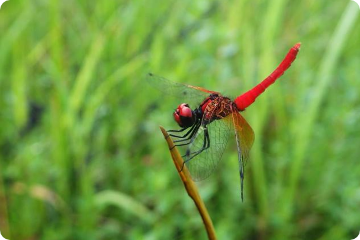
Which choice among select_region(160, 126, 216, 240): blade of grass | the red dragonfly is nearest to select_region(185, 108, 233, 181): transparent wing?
the red dragonfly

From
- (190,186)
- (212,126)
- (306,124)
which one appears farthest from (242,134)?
(306,124)

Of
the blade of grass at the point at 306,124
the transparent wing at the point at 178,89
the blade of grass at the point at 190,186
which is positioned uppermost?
the blade of grass at the point at 306,124

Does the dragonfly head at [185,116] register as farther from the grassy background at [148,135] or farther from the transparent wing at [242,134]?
the grassy background at [148,135]

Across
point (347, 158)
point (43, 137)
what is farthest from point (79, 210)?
point (347, 158)

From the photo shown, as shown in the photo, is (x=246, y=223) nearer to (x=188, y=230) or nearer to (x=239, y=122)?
(x=188, y=230)

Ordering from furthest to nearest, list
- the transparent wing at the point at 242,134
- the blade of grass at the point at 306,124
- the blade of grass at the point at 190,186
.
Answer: the blade of grass at the point at 306,124
the transparent wing at the point at 242,134
the blade of grass at the point at 190,186

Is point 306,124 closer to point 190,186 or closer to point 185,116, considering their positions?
point 185,116

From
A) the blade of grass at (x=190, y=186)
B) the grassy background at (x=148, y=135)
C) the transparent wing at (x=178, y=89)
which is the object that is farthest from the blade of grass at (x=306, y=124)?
the blade of grass at (x=190, y=186)
